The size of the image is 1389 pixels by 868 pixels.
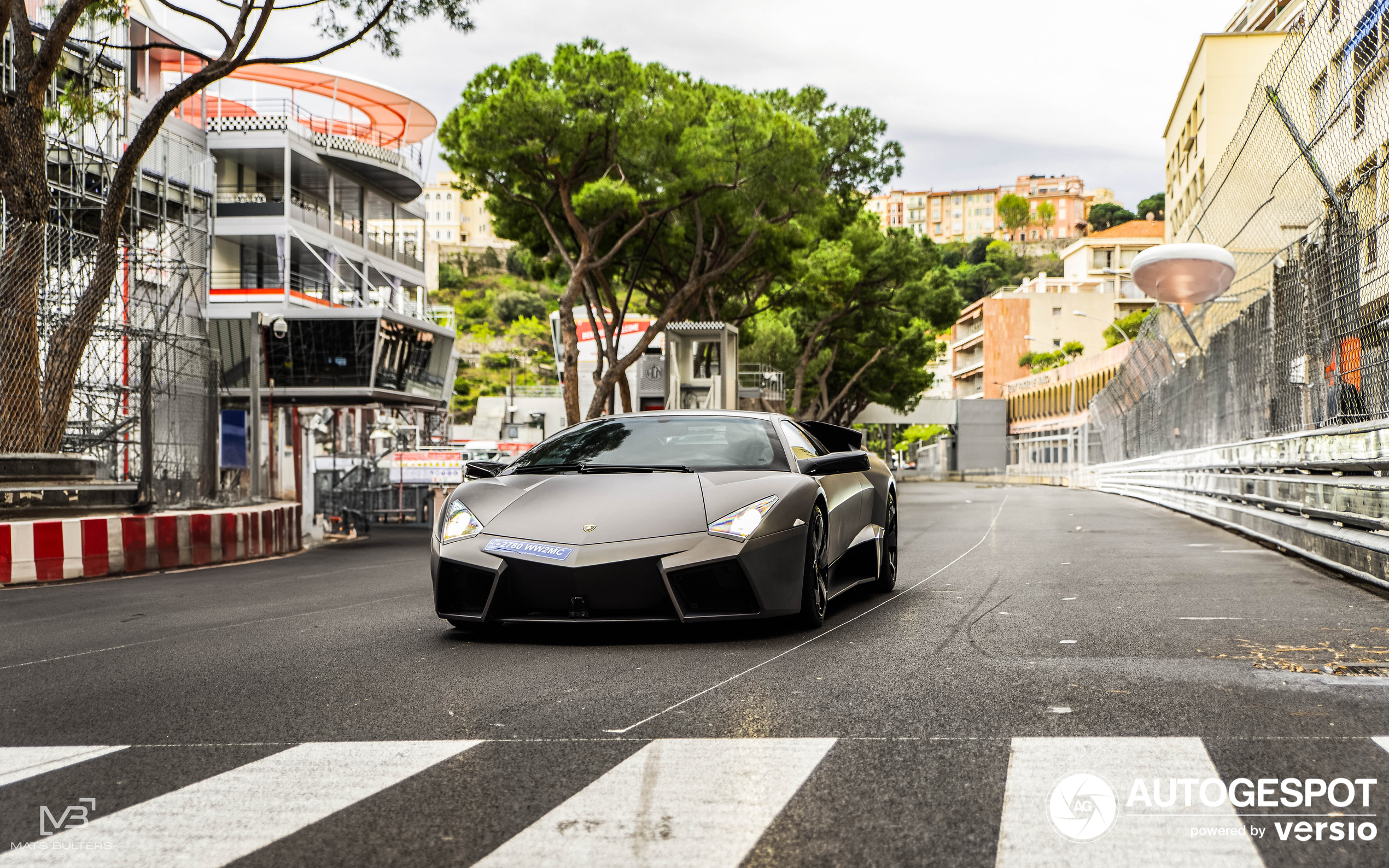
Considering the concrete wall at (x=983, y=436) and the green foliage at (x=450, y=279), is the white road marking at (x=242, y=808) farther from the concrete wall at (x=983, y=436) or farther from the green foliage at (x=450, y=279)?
the green foliage at (x=450, y=279)

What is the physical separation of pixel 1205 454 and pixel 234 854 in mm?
15236

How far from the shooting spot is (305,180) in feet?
157

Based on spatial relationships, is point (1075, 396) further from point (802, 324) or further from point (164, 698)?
point (164, 698)

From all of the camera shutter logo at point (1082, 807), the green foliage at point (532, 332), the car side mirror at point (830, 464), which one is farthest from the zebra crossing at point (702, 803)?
the green foliage at point (532, 332)

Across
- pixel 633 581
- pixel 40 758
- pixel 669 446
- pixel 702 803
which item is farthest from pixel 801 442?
pixel 40 758

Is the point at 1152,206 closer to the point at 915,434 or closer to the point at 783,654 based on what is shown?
the point at 915,434

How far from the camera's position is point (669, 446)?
687 cm

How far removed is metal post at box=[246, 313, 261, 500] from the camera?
18281mm

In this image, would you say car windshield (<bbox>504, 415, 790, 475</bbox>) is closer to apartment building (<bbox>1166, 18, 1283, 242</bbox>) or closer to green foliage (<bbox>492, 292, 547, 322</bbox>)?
apartment building (<bbox>1166, 18, 1283, 242</bbox>)

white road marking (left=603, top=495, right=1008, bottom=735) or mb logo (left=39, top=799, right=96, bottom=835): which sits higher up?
mb logo (left=39, top=799, right=96, bottom=835)

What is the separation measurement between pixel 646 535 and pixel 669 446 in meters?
1.18

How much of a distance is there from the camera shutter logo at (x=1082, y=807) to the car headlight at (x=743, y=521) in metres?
2.67

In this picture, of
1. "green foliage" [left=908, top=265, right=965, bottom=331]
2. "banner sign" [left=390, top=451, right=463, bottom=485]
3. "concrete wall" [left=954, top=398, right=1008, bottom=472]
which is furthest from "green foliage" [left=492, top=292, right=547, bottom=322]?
"banner sign" [left=390, top=451, right=463, bottom=485]

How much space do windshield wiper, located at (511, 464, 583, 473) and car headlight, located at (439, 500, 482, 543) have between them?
0.58 m
